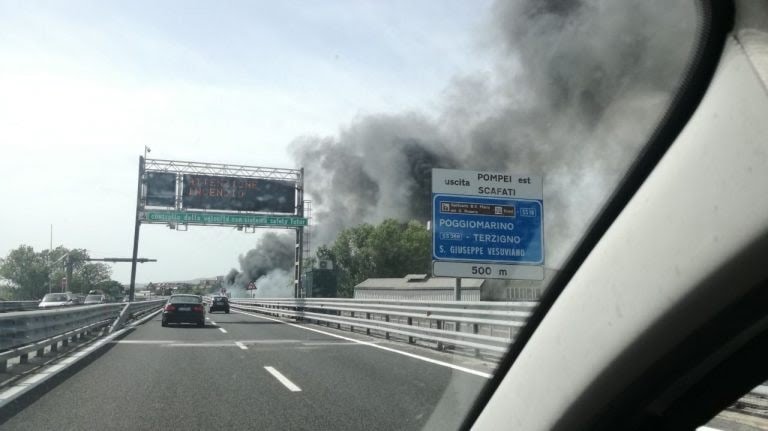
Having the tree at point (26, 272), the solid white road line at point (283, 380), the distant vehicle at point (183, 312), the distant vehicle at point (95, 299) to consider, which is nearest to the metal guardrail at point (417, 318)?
the solid white road line at point (283, 380)

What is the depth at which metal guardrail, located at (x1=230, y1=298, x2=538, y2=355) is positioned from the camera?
20.1 feet

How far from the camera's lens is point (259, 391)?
7.98m

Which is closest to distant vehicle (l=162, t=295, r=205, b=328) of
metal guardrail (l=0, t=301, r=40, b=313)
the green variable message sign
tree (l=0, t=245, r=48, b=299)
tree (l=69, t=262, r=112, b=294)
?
tree (l=69, t=262, r=112, b=294)

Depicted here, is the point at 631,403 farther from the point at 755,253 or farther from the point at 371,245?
the point at 371,245

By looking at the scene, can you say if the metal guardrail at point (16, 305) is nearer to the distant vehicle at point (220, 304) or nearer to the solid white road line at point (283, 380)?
the solid white road line at point (283, 380)

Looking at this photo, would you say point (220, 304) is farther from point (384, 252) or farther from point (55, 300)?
point (55, 300)

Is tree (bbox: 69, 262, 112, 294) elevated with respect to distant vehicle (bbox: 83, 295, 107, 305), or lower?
elevated

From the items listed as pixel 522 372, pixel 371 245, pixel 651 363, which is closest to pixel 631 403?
pixel 651 363

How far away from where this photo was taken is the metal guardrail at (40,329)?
370 inches

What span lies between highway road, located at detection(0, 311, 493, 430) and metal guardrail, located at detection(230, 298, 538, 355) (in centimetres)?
36

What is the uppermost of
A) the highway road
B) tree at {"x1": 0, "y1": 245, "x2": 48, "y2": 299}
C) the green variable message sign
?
the green variable message sign

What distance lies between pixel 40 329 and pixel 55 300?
5.51m

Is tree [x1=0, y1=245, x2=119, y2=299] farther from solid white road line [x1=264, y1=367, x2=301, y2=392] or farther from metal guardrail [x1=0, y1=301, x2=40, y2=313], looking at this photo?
solid white road line [x1=264, y1=367, x2=301, y2=392]

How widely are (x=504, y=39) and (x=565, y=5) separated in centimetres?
39
